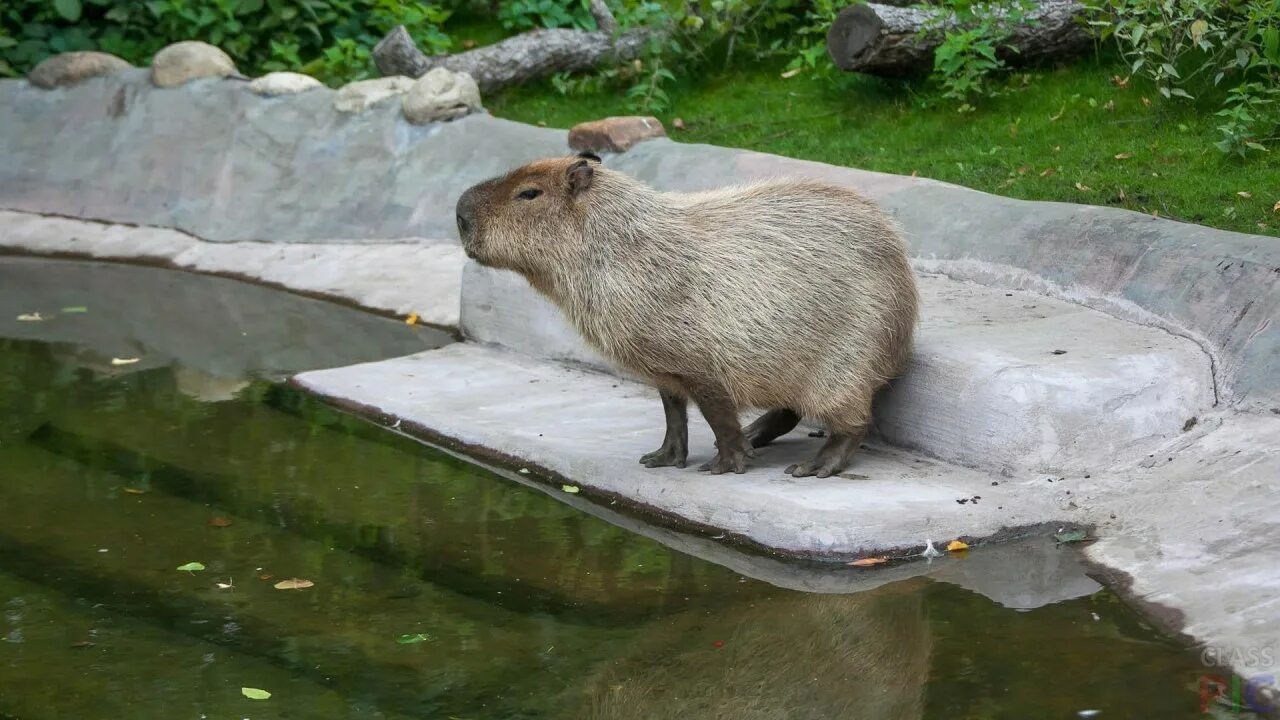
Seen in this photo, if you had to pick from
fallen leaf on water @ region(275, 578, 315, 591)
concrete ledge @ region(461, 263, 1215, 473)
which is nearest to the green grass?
concrete ledge @ region(461, 263, 1215, 473)

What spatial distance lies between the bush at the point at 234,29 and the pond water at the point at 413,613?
225 inches

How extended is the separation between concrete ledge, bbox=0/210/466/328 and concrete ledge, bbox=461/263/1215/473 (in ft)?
11.1

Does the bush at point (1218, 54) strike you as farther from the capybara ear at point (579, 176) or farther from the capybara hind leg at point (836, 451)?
the capybara ear at point (579, 176)

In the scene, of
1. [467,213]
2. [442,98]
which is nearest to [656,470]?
[467,213]

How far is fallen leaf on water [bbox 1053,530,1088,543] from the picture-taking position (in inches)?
204

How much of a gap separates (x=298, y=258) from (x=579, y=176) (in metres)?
4.59

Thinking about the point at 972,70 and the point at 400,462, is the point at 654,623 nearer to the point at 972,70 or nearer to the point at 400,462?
Result: the point at 400,462

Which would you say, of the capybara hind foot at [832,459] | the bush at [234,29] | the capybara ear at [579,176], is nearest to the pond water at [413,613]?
the capybara hind foot at [832,459]

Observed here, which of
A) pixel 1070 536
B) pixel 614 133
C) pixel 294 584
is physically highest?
pixel 614 133

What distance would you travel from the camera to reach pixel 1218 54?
850 cm

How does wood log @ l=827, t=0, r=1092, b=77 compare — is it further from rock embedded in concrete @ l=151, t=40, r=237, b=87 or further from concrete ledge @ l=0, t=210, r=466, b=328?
rock embedded in concrete @ l=151, t=40, r=237, b=87

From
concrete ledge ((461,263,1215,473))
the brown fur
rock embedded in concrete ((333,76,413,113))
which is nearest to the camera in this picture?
concrete ledge ((461,263,1215,473))

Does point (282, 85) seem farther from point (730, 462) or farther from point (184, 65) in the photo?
point (730, 462)

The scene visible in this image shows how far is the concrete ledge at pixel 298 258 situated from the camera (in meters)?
8.98
